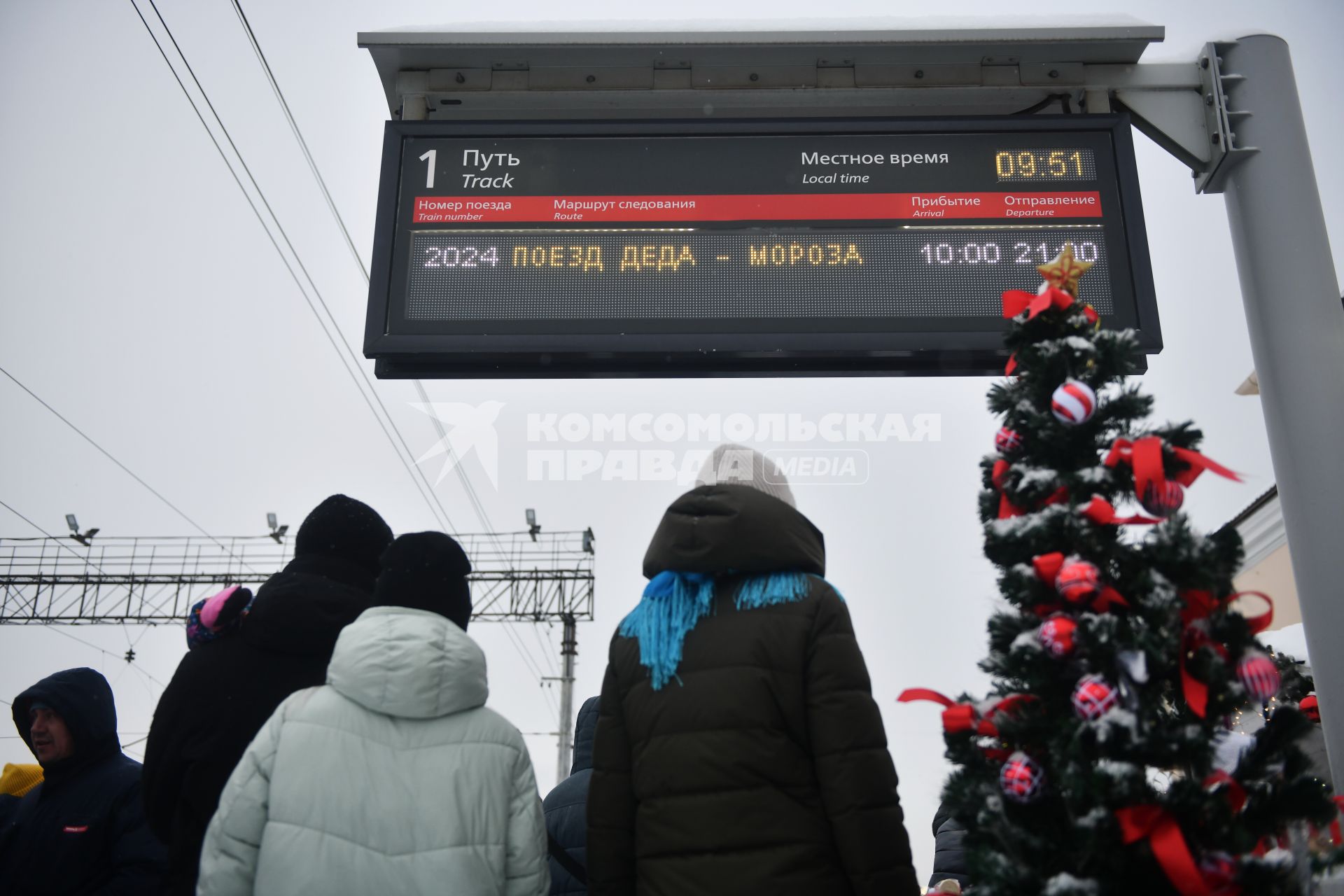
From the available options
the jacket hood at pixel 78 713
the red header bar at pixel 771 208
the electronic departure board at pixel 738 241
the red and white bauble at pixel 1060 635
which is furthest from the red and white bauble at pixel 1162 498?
the jacket hood at pixel 78 713

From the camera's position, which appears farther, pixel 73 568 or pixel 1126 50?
pixel 73 568

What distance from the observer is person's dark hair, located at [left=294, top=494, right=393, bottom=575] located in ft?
9.90

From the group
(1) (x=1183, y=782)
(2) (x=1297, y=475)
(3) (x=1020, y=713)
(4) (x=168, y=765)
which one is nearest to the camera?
(1) (x=1183, y=782)

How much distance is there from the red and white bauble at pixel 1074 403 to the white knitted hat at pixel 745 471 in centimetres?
66

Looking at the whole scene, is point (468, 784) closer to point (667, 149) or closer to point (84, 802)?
point (84, 802)

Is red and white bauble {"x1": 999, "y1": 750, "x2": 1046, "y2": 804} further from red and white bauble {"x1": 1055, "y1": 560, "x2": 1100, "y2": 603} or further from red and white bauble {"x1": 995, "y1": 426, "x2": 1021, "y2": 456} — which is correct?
red and white bauble {"x1": 995, "y1": 426, "x2": 1021, "y2": 456}

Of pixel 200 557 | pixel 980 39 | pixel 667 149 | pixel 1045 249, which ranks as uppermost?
pixel 200 557

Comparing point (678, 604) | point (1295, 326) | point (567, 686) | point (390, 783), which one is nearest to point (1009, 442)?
point (678, 604)

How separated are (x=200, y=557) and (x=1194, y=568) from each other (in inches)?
755

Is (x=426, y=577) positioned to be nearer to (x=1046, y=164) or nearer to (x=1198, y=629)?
(x=1198, y=629)

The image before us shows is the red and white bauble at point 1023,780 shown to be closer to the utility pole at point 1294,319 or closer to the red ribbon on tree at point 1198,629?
the red ribbon on tree at point 1198,629

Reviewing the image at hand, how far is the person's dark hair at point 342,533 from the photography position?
302cm

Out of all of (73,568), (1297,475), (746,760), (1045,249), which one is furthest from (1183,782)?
(73,568)

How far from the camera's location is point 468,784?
2.48 m
